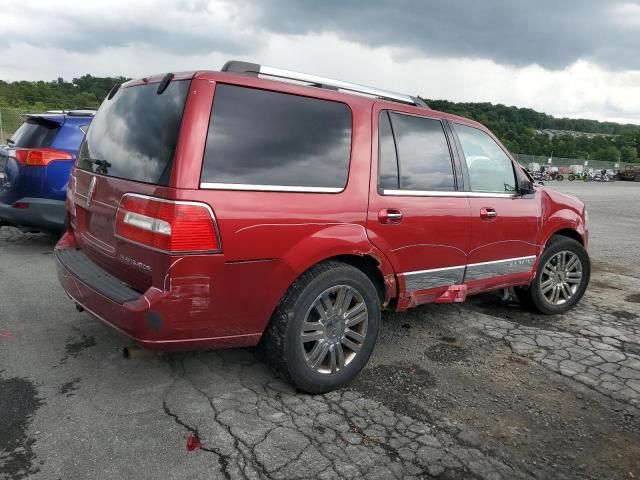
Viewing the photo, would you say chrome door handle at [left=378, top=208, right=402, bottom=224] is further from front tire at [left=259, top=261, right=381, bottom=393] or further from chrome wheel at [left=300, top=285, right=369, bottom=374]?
chrome wheel at [left=300, top=285, right=369, bottom=374]

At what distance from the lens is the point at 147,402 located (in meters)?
2.97

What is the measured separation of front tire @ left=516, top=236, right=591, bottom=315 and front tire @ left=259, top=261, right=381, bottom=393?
223 centimetres

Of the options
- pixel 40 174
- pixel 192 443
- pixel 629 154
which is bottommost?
pixel 192 443

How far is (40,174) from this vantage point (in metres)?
6.01

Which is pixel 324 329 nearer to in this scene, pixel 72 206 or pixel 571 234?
pixel 72 206

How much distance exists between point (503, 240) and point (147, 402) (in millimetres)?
2907

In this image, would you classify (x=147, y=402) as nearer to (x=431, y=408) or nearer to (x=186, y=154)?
(x=186, y=154)

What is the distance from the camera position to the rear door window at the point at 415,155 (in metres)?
3.43

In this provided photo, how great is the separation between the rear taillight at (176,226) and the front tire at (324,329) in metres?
0.61

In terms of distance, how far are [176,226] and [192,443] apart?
42.1 inches

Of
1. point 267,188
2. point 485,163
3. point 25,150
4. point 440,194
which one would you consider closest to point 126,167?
point 267,188

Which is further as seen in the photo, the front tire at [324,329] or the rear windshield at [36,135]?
the rear windshield at [36,135]

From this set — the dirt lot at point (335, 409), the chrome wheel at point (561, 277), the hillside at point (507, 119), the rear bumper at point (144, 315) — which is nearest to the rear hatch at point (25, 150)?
the hillside at point (507, 119)

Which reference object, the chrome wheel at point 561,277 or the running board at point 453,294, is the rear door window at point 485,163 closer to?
the running board at point 453,294
